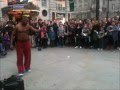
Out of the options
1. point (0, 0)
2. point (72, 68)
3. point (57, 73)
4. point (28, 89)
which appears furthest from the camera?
point (0, 0)

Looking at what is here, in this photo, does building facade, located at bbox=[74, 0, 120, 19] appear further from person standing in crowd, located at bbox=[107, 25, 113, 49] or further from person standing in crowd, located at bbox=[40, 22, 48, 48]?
person standing in crowd, located at bbox=[107, 25, 113, 49]

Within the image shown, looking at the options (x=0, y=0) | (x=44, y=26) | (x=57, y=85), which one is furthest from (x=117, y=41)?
(x=0, y=0)

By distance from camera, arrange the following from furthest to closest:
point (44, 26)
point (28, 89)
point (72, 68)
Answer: point (44, 26) → point (72, 68) → point (28, 89)

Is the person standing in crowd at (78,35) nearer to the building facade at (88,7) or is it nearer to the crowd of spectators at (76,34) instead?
the crowd of spectators at (76,34)

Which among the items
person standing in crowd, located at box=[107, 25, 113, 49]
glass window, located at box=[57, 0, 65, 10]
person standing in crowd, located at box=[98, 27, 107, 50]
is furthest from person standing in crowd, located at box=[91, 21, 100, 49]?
glass window, located at box=[57, 0, 65, 10]

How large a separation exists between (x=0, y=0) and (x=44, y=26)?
24.1 m

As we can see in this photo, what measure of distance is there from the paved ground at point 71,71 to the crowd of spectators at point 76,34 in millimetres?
2170

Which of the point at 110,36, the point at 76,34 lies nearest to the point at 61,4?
the point at 76,34

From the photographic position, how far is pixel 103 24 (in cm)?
1714

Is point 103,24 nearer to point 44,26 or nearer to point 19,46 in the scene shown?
point 44,26

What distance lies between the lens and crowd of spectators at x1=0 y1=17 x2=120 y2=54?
1669 centimetres

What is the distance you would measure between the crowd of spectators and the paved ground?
217 centimetres

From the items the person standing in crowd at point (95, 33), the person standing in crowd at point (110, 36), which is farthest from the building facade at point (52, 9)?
the person standing in crowd at point (110, 36)

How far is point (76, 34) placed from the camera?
17.9 metres
